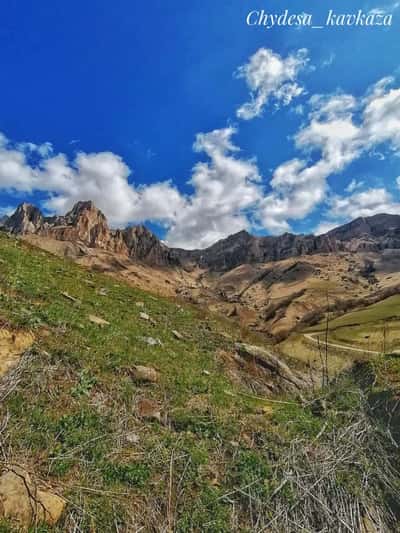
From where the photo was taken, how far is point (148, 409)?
1013cm

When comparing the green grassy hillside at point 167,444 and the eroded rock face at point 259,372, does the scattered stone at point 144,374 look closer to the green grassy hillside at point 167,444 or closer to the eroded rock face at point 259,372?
the green grassy hillside at point 167,444

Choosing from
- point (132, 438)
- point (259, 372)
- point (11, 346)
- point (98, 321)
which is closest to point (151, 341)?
point (98, 321)

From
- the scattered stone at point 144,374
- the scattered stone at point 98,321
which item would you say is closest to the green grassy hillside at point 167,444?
the scattered stone at point 144,374

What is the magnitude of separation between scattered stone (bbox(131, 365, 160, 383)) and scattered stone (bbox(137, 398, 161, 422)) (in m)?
1.22

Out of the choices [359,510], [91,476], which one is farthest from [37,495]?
[359,510]

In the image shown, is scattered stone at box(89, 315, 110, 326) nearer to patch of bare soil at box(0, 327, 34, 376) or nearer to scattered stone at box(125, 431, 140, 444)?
patch of bare soil at box(0, 327, 34, 376)

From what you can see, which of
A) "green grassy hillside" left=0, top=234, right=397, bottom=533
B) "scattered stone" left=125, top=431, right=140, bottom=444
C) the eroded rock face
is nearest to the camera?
"green grassy hillside" left=0, top=234, right=397, bottom=533

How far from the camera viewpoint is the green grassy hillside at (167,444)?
6.84 meters

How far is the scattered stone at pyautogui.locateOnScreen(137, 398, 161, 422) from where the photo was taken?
9.79 metres

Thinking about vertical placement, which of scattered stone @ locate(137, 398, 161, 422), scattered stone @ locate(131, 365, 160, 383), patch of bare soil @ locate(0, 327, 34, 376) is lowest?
scattered stone @ locate(137, 398, 161, 422)

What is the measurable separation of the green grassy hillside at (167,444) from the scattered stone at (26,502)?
204 millimetres

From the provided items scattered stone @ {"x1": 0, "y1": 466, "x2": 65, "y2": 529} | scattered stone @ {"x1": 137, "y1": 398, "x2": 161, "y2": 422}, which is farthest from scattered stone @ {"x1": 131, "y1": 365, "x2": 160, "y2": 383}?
scattered stone @ {"x1": 0, "y1": 466, "x2": 65, "y2": 529}

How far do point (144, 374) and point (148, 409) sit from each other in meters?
1.90

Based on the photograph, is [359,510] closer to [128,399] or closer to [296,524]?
[296,524]
